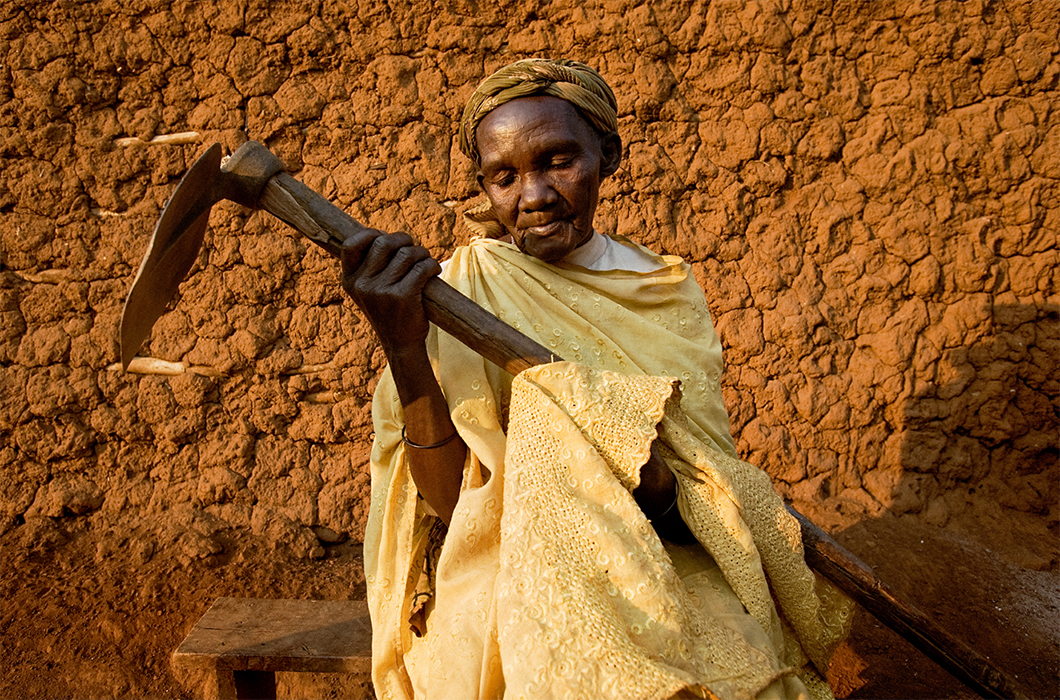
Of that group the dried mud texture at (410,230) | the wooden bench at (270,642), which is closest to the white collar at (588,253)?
the wooden bench at (270,642)

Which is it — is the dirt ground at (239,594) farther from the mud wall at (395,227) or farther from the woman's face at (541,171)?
the woman's face at (541,171)

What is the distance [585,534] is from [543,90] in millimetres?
987

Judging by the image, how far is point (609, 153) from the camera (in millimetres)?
1832

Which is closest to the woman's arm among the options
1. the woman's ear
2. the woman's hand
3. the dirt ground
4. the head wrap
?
the woman's hand

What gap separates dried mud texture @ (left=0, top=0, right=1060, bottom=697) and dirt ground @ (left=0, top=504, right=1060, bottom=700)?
74mm

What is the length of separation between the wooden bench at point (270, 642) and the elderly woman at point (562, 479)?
534 mm

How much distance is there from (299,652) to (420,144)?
7.39ft

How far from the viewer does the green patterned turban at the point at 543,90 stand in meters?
1.62

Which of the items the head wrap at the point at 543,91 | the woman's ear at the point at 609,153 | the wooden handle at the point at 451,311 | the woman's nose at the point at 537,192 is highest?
the head wrap at the point at 543,91

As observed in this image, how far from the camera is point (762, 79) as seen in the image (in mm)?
3326

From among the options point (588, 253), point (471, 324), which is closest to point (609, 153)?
point (588, 253)

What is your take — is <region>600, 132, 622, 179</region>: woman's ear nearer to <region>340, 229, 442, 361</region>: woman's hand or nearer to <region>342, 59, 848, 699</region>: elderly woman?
<region>342, 59, 848, 699</region>: elderly woman

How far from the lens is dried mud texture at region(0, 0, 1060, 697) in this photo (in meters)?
3.25

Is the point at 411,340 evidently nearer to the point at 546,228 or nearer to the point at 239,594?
the point at 546,228
